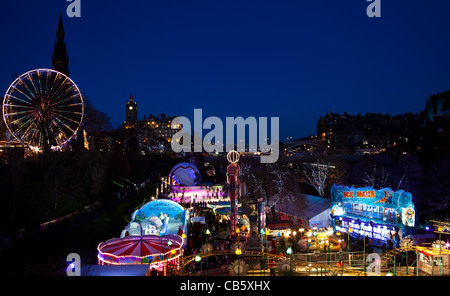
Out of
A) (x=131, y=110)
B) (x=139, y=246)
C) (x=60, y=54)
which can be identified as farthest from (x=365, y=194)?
(x=131, y=110)

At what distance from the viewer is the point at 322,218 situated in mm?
20969

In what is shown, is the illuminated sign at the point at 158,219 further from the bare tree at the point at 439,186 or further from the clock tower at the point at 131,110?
the clock tower at the point at 131,110

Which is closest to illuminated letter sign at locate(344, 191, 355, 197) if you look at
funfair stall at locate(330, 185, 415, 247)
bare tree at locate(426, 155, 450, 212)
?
funfair stall at locate(330, 185, 415, 247)

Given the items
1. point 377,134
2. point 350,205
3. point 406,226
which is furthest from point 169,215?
point 377,134

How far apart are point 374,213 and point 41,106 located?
27.7 m

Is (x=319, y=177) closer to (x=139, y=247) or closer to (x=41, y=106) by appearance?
(x=139, y=247)

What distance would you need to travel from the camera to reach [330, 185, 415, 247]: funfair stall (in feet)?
54.2

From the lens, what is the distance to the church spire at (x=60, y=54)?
180 ft

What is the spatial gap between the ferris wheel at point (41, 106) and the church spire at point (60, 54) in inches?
1224

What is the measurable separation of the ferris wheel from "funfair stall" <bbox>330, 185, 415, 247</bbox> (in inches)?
852

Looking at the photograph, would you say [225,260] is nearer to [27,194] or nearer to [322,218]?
[322,218]

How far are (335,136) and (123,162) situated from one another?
83.6m

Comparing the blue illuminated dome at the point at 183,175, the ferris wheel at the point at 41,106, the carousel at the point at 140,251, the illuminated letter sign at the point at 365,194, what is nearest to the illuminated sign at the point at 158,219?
the carousel at the point at 140,251
